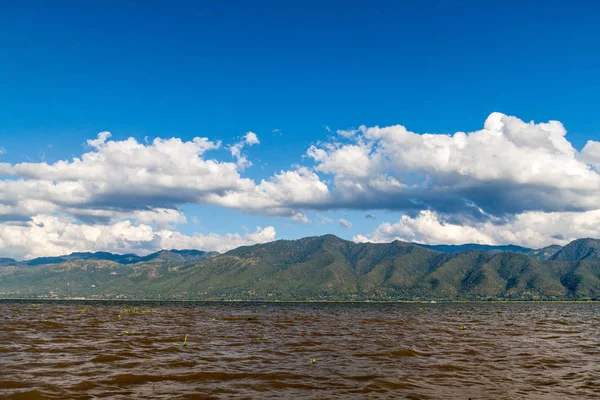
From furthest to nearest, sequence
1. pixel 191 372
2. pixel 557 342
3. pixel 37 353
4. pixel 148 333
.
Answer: pixel 148 333
pixel 557 342
pixel 37 353
pixel 191 372

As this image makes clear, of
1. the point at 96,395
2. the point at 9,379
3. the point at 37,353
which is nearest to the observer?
the point at 96,395

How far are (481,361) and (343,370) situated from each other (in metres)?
10.0

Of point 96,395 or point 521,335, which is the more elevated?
point 96,395

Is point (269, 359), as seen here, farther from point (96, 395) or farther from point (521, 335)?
point (521, 335)

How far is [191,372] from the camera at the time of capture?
22.8 metres

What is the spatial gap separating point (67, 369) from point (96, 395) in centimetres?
642

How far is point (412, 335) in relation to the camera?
1742 inches

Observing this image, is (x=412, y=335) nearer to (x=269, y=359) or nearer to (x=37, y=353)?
(x=269, y=359)

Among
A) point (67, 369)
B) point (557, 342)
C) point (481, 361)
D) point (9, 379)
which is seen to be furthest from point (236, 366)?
point (557, 342)

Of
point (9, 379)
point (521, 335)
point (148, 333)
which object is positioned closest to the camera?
point (9, 379)

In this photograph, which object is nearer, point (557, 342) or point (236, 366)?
point (236, 366)

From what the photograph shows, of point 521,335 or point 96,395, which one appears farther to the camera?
point 521,335

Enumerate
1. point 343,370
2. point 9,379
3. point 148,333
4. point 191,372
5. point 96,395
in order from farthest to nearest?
point 148,333 → point 343,370 → point 191,372 → point 9,379 → point 96,395

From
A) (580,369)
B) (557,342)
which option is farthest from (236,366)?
(557,342)
